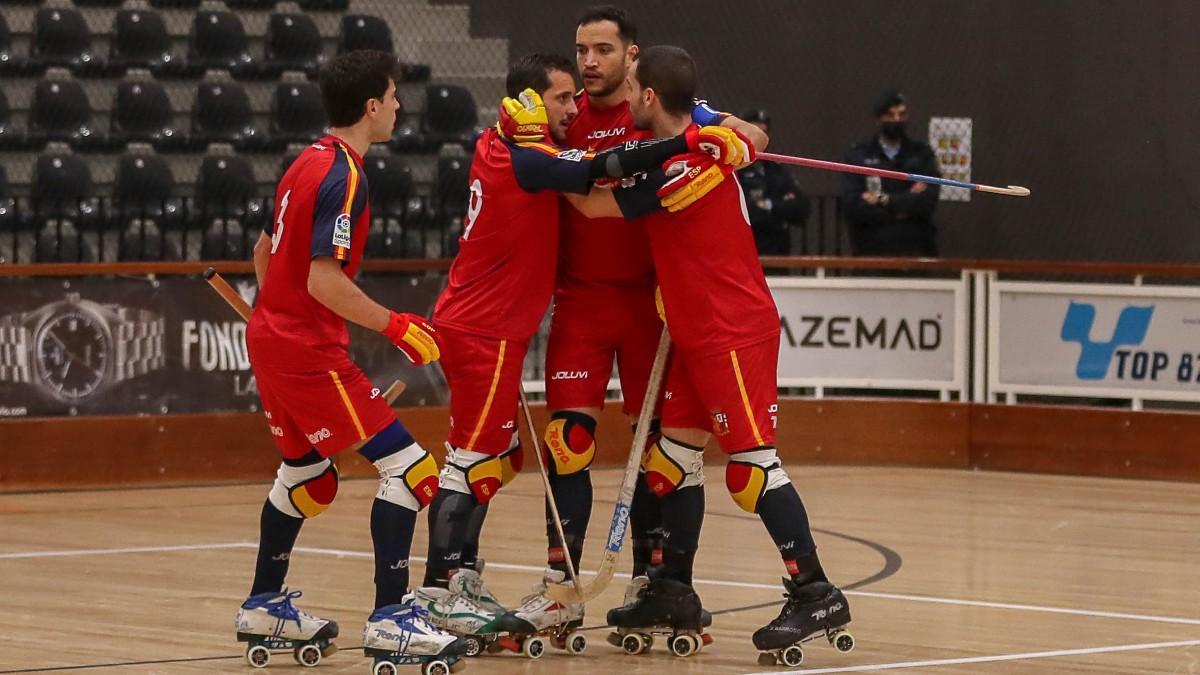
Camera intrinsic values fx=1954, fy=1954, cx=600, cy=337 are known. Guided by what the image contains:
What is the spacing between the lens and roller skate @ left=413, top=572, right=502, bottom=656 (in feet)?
20.4

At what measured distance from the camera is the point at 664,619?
6.34 m

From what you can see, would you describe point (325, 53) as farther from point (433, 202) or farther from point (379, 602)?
point (379, 602)

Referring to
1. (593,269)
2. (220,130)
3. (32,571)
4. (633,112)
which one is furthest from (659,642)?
(220,130)

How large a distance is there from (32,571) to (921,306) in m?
5.89

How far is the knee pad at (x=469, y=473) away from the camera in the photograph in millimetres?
6262

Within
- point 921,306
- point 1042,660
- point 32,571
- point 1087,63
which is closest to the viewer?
point 1042,660

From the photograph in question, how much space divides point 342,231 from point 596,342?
110cm

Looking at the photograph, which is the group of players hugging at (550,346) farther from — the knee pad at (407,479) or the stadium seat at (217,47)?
the stadium seat at (217,47)

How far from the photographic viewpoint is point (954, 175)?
543 inches

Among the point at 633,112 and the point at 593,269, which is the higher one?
the point at 633,112

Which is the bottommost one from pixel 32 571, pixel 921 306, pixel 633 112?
pixel 32 571

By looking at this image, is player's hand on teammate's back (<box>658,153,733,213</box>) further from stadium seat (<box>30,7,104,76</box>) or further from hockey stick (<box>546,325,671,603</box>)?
stadium seat (<box>30,7,104,76</box>)

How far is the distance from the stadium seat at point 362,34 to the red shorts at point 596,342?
7672 millimetres

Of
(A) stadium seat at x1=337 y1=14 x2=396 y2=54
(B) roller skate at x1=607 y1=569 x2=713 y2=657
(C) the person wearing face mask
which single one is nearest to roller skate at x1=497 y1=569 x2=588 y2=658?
(B) roller skate at x1=607 y1=569 x2=713 y2=657
